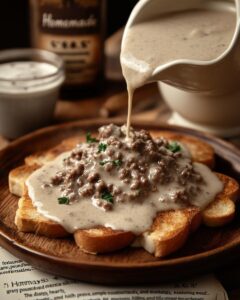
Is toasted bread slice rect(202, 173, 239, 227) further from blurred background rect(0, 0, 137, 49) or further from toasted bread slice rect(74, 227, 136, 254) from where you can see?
blurred background rect(0, 0, 137, 49)

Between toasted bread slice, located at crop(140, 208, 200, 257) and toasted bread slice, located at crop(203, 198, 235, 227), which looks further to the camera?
toasted bread slice, located at crop(203, 198, 235, 227)

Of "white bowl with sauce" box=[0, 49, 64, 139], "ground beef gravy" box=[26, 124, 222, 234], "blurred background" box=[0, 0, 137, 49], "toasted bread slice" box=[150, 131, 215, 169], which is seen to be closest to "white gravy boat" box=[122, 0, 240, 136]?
"toasted bread slice" box=[150, 131, 215, 169]

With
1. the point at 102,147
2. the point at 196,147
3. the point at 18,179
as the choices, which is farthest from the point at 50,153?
the point at 196,147

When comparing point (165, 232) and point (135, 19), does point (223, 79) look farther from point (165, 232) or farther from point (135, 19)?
point (165, 232)

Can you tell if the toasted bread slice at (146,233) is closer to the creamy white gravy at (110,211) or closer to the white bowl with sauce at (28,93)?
the creamy white gravy at (110,211)

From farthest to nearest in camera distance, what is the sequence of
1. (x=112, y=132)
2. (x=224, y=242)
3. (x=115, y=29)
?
(x=115, y=29), (x=112, y=132), (x=224, y=242)

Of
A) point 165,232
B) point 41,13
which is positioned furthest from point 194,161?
point 41,13

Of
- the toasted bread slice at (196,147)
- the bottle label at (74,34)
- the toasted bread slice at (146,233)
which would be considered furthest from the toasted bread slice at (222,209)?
the bottle label at (74,34)
